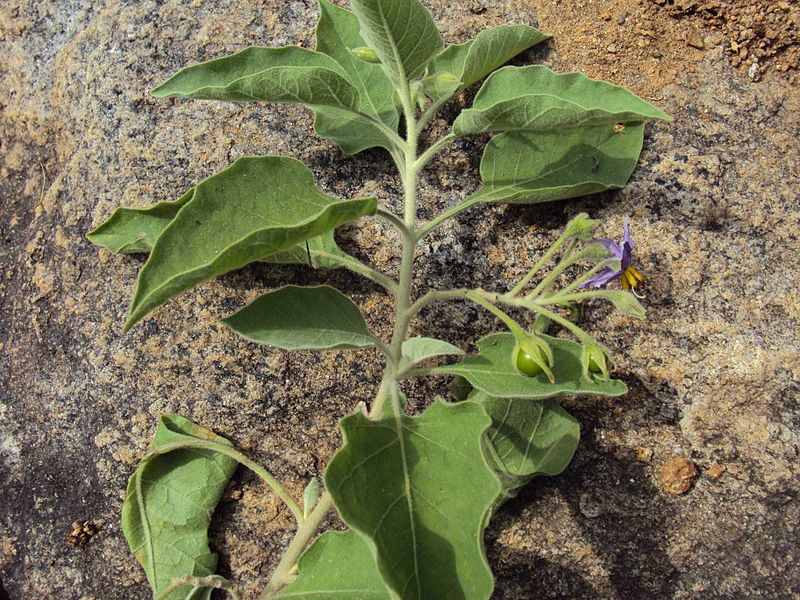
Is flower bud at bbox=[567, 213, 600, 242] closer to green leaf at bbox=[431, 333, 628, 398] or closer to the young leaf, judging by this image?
green leaf at bbox=[431, 333, 628, 398]

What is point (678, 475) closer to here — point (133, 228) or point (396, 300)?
point (396, 300)

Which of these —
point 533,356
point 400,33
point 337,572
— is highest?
point 400,33

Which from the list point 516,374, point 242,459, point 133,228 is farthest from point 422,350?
point 133,228

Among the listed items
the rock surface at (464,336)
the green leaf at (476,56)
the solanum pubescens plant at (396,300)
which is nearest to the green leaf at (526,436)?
the solanum pubescens plant at (396,300)

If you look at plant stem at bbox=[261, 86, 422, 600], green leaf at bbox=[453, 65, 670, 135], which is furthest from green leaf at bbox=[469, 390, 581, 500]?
green leaf at bbox=[453, 65, 670, 135]

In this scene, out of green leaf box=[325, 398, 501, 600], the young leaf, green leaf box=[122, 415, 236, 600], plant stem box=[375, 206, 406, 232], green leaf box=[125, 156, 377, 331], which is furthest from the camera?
green leaf box=[122, 415, 236, 600]

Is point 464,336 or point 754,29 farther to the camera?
point 754,29

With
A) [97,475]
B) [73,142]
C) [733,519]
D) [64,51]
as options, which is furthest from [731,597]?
[64,51]
